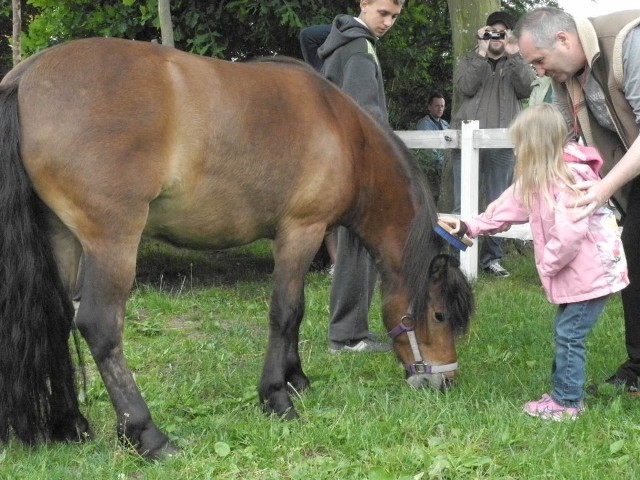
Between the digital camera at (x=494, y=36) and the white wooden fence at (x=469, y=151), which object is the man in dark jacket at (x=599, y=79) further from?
the digital camera at (x=494, y=36)

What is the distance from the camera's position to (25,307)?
345 centimetres

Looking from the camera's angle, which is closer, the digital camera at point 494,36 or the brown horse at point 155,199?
the brown horse at point 155,199

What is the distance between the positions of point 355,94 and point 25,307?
2500 millimetres

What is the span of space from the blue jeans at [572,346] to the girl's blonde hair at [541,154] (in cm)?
53

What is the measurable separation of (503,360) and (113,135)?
9.20 feet

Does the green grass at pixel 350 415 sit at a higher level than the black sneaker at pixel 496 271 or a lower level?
higher

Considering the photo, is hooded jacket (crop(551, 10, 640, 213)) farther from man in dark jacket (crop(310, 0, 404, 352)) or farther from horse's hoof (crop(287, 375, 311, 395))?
horse's hoof (crop(287, 375, 311, 395))

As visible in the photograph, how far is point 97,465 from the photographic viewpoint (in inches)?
134

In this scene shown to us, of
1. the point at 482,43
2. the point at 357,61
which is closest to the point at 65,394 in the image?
the point at 357,61

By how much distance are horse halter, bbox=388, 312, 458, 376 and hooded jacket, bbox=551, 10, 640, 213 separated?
1.26 meters

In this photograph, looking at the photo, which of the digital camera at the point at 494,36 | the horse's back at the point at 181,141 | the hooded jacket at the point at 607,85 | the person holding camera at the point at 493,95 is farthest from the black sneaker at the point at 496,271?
the horse's back at the point at 181,141

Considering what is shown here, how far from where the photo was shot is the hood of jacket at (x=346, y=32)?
514cm

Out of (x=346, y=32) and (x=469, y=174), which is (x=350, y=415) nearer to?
(x=346, y=32)

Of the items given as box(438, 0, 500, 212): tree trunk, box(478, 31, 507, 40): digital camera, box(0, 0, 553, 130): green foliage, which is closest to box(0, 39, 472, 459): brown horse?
box(0, 0, 553, 130): green foliage
